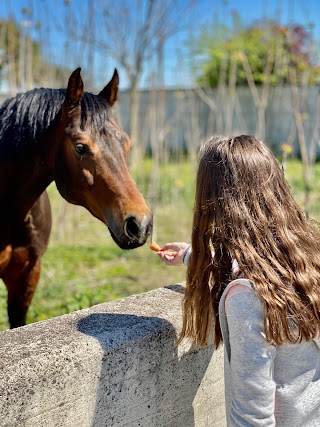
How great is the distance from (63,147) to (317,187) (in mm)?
7843

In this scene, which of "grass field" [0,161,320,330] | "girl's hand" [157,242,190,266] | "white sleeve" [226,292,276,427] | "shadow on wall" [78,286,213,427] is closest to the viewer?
"white sleeve" [226,292,276,427]

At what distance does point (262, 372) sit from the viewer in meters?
1.07

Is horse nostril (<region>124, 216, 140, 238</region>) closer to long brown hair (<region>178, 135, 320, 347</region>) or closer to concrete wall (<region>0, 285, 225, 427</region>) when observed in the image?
concrete wall (<region>0, 285, 225, 427</region>)

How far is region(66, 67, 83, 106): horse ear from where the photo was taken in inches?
81.7

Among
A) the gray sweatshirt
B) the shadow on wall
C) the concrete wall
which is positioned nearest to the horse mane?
the concrete wall

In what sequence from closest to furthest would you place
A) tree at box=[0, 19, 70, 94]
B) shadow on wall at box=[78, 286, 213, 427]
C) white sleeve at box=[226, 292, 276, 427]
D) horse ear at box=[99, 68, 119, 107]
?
white sleeve at box=[226, 292, 276, 427]
shadow on wall at box=[78, 286, 213, 427]
horse ear at box=[99, 68, 119, 107]
tree at box=[0, 19, 70, 94]

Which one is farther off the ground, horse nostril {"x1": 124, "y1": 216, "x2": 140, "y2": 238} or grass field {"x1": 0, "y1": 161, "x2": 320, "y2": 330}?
horse nostril {"x1": 124, "y1": 216, "x2": 140, "y2": 238}

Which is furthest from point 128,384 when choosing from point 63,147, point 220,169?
point 63,147

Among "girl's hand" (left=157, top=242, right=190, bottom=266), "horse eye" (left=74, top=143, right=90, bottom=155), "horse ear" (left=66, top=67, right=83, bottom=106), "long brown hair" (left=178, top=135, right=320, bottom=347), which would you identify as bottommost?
"girl's hand" (left=157, top=242, right=190, bottom=266)

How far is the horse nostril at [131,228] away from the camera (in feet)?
6.23

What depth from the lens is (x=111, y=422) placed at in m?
1.31

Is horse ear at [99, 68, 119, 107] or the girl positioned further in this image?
horse ear at [99, 68, 119, 107]

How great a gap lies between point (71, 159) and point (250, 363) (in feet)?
4.25

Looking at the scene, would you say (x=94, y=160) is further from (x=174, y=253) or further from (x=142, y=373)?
(x=142, y=373)
